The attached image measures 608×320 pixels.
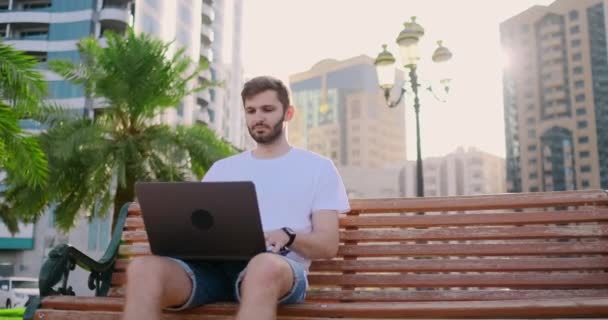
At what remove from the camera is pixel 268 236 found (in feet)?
9.59

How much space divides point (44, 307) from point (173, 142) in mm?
11985

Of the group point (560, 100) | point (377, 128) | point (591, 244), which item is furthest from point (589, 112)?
point (591, 244)

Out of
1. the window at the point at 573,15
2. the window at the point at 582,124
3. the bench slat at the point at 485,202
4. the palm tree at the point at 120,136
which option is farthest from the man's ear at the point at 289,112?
the window at the point at 573,15

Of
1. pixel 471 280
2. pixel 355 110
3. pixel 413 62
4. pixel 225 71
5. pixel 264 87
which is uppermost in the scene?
pixel 355 110

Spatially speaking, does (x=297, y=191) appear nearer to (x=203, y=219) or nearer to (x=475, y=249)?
(x=203, y=219)

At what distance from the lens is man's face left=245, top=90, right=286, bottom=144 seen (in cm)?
329

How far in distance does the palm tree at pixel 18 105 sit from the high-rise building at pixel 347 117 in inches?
5240

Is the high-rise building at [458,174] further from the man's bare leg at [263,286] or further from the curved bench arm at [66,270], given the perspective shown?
→ the man's bare leg at [263,286]

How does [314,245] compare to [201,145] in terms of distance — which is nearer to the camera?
[314,245]

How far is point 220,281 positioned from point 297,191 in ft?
1.94

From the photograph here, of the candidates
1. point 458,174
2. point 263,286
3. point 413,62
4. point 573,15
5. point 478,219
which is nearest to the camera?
point 263,286

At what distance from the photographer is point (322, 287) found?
3.65m

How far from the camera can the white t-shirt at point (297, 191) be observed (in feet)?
10.4

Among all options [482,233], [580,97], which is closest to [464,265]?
[482,233]
